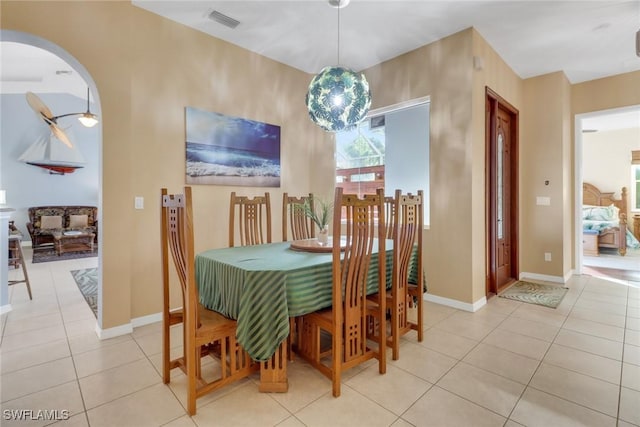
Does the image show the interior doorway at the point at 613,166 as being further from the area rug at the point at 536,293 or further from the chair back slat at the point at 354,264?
the chair back slat at the point at 354,264

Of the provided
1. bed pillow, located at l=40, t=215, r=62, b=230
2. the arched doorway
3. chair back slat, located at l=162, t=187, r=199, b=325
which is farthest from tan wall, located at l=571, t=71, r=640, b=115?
bed pillow, located at l=40, t=215, r=62, b=230

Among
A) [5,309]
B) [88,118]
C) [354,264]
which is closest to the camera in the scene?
[354,264]

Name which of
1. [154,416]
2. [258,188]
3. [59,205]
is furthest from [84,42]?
[59,205]

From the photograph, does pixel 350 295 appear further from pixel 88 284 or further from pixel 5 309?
pixel 88 284

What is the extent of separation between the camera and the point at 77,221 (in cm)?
773

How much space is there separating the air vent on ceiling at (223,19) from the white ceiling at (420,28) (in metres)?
0.05

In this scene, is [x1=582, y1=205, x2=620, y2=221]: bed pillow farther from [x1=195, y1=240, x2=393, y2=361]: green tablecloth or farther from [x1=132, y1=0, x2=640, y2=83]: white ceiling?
[x1=195, y1=240, x2=393, y2=361]: green tablecloth

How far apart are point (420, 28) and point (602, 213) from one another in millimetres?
6629

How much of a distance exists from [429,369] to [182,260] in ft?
5.88

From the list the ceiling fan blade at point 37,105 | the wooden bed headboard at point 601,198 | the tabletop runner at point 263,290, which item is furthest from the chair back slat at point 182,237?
the wooden bed headboard at point 601,198

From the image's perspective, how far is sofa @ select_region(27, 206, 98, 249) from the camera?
6.97 m

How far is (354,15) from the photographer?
3021mm

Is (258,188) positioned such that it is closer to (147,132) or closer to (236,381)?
(147,132)
